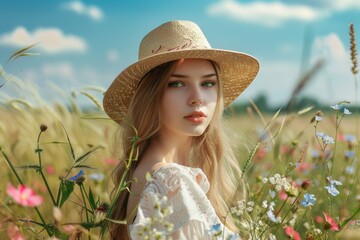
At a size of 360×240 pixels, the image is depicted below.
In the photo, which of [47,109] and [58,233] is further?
[47,109]

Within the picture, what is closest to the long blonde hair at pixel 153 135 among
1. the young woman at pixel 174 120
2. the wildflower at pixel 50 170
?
the young woman at pixel 174 120

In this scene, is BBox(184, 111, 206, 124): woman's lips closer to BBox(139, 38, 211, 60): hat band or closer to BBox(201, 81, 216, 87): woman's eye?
BBox(201, 81, 216, 87): woman's eye

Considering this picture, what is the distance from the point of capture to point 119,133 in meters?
2.91

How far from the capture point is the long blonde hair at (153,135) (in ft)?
8.72

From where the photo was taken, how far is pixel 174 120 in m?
2.64

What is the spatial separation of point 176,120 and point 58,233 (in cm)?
75

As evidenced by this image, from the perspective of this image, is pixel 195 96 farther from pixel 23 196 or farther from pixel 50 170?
pixel 50 170

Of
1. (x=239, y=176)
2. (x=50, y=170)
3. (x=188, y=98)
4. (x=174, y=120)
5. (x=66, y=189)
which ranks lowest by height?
(x=50, y=170)

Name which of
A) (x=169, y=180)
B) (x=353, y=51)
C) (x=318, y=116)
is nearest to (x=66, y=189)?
(x=169, y=180)

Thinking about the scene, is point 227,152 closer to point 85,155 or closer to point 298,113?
point 298,113

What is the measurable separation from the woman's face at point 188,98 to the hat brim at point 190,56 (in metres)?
0.06

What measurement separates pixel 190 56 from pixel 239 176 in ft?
2.68

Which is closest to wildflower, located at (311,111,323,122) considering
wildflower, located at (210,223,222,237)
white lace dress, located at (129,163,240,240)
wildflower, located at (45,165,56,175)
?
white lace dress, located at (129,163,240,240)

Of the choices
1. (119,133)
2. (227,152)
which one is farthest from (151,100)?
(227,152)
